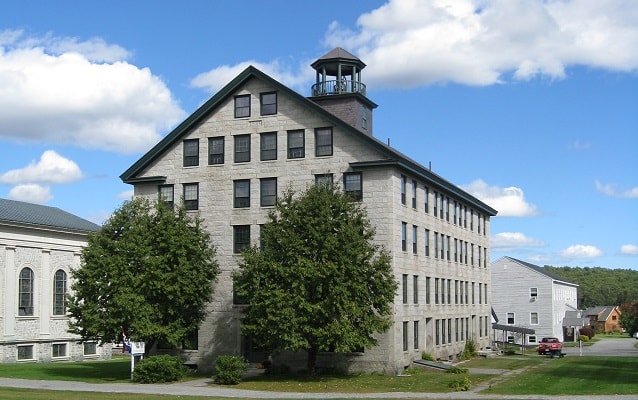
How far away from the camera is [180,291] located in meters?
43.2

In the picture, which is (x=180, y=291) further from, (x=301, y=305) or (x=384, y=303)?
(x=384, y=303)

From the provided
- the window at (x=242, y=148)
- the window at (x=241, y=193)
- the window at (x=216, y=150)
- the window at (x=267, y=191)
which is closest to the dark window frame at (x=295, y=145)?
the window at (x=267, y=191)

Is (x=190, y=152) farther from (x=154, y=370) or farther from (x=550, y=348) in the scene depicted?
(x=550, y=348)

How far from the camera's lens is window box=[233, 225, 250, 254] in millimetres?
48969

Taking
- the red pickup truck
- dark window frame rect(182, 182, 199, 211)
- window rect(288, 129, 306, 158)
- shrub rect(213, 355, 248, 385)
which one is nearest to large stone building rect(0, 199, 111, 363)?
dark window frame rect(182, 182, 199, 211)

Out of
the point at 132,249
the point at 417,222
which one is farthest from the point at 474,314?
the point at 132,249

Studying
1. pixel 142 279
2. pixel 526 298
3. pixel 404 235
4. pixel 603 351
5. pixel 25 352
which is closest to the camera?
pixel 142 279

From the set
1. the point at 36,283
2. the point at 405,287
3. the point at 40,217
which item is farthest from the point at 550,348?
the point at 40,217

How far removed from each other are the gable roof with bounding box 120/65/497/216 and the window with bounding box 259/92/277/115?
2.18 ft

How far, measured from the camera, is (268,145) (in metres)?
49.0

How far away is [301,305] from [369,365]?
8181 mm

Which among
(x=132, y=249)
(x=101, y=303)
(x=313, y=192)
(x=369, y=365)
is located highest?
(x=313, y=192)

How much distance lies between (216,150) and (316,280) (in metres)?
14.2

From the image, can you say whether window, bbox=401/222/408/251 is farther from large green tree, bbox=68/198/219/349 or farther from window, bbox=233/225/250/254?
large green tree, bbox=68/198/219/349
